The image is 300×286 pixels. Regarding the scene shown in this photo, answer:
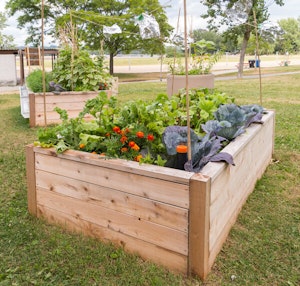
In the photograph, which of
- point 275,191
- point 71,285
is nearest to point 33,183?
point 71,285

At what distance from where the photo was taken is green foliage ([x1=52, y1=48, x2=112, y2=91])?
20.4 ft

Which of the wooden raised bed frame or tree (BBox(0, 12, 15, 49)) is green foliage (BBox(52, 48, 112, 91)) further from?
tree (BBox(0, 12, 15, 49))

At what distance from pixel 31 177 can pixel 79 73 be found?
4047 millimetres

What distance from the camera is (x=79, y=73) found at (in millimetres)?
6273

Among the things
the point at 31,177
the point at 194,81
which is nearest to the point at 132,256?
the point at 31,177

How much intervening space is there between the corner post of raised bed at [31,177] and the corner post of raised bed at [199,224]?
1241 millimetres

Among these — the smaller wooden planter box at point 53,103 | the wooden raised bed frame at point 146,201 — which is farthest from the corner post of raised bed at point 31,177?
the smaller wooden planter box at point 53,103

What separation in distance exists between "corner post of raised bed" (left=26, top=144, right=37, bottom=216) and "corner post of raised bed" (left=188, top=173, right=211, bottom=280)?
1.24m

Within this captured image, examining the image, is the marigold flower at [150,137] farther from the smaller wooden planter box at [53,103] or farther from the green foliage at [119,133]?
the smaller wooden planter box at [53,103]

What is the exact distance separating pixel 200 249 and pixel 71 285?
0.71 m

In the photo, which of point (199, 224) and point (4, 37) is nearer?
point (199, 224)

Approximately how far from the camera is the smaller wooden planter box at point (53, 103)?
568 centimetres

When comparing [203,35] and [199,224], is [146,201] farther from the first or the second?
[203,35]

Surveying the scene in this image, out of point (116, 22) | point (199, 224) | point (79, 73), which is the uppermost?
point (116, 22)
